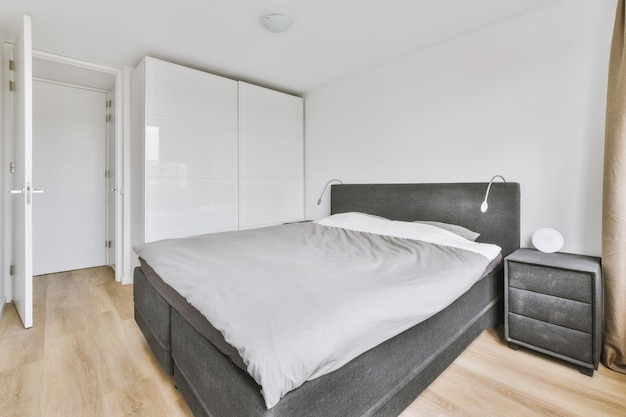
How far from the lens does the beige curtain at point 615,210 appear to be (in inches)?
64.2

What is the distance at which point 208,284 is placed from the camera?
123cm

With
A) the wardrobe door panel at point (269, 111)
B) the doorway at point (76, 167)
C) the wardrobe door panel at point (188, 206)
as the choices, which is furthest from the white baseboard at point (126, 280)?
the wardrobe door panel at point (269, 111)

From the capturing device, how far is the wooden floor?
1.39 m

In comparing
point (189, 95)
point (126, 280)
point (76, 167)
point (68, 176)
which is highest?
point (189, 95)

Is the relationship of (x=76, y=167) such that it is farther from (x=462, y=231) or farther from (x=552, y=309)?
(x=552, y=309)

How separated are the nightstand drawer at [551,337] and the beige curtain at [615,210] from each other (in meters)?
0.21

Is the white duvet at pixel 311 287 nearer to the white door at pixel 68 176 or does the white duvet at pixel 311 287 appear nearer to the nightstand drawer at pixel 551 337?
the nightstand drawer at pixel 551 337

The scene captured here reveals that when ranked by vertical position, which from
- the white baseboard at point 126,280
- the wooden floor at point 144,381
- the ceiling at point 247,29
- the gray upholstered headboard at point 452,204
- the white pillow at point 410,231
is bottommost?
the wooden floor at point 144,381

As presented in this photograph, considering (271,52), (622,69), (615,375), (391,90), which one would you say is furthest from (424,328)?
(271,52)

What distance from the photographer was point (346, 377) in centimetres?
101

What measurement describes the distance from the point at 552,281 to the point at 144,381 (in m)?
2.32

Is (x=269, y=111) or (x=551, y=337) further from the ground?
(x=269, y=111)

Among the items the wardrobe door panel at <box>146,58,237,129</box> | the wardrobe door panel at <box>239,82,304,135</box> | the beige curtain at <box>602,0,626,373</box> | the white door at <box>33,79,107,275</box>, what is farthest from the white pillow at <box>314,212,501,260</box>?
the white door at <box>33,79,107,275</box>

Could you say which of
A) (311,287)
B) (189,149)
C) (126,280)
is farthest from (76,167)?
(311,287)
